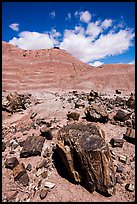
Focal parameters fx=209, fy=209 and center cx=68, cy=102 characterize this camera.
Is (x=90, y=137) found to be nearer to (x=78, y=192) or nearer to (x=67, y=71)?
(x=78, y=192)

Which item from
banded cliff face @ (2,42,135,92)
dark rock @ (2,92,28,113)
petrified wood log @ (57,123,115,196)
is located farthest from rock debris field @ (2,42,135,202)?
banded cliff face @ (2,42,135,92)

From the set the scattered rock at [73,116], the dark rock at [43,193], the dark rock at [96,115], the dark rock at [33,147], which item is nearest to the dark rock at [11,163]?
the dark rock at [33,147]

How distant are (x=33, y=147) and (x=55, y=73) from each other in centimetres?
5001

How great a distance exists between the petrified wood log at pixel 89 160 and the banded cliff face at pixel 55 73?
31.7m

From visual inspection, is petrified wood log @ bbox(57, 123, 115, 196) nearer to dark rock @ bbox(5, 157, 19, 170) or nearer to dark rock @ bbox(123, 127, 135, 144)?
dark rock @ bbox(5, 157, 19, 170)

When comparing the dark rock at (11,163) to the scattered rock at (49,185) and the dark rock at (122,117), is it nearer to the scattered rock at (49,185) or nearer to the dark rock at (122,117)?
the scattered rock at (49,185)

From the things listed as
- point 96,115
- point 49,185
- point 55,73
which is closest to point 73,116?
point 96,115

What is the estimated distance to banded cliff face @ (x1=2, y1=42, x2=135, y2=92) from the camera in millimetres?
43781

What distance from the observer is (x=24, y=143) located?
9703 millimetres

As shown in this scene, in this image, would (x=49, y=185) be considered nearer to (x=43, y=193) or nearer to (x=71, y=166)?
(x=43, y=193)

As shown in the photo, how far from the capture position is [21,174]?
25.6 ft

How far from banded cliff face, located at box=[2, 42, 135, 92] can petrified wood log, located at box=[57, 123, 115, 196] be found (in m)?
31.7

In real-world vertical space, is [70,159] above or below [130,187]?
above

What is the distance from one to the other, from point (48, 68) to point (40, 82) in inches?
402
